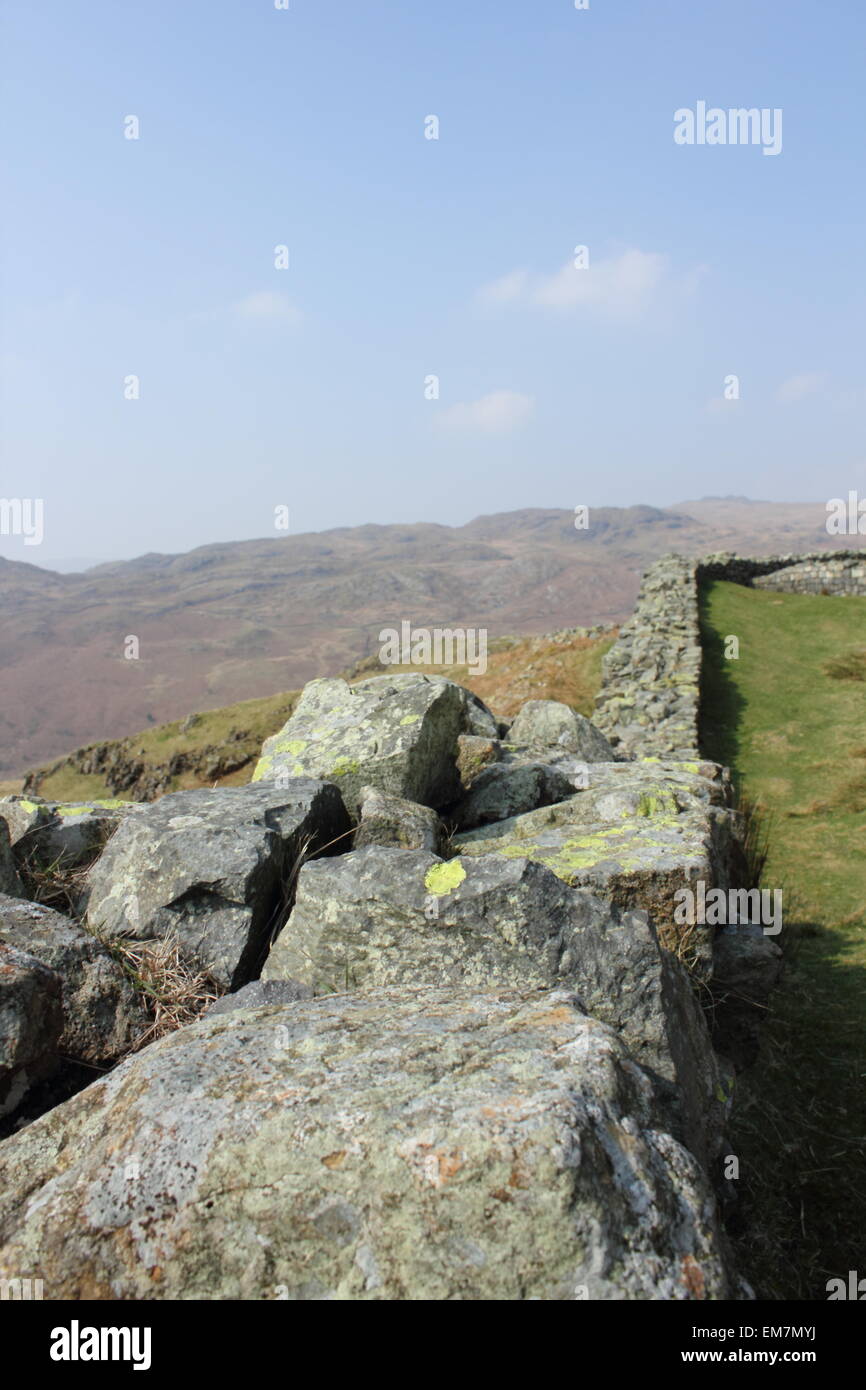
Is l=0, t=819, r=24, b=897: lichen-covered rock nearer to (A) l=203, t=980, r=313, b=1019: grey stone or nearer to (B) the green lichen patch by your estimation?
(A) l=203, t=980, r=313, b=1019: grey stone

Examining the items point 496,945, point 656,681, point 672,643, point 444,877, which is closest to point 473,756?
point 444,877

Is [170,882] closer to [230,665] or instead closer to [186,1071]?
[186,1071]

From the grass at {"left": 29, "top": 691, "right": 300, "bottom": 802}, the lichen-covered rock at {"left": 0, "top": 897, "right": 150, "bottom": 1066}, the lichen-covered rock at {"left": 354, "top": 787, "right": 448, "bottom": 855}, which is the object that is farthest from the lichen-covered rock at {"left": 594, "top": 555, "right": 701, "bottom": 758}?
the grass at {"left": 29, "top": 691, "right": 300, "bottom": 802}

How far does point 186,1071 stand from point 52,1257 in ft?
2.28

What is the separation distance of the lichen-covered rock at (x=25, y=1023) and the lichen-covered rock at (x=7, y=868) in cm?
145

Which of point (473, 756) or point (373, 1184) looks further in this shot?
point (473, 756)

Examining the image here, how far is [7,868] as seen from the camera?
5.33m

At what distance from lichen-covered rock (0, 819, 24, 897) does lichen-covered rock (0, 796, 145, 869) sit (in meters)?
0.34

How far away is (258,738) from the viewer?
38.1m
